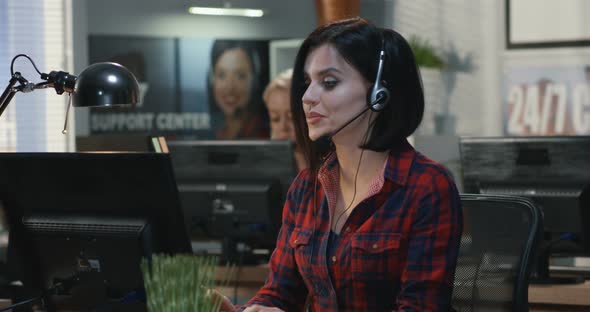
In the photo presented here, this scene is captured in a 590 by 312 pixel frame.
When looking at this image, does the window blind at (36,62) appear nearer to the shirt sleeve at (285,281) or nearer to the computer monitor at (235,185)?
the computer monitor at (235,185)

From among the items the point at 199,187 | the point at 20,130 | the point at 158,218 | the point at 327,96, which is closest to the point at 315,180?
the point at 327,96

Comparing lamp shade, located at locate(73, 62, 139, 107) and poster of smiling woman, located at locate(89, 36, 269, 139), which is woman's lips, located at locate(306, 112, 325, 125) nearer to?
lamp shade, located at locate(73, 62, 139, 107)

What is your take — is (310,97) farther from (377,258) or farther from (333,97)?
(377,258)

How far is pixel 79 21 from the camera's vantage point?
16.8 ft

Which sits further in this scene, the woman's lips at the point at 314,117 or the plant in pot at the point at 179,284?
the woman's lips at the point at 314,117

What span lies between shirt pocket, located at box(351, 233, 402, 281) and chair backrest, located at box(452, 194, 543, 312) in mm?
216

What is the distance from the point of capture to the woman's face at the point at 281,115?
4176mm

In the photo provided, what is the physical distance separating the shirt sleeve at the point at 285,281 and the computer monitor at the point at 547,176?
3.30ft

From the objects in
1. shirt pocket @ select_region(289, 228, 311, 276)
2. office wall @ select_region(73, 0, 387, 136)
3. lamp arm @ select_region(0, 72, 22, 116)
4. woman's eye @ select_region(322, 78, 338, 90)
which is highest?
office wall @ select_region(73, 0, 387, 136)

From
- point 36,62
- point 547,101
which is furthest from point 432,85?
point 36,62

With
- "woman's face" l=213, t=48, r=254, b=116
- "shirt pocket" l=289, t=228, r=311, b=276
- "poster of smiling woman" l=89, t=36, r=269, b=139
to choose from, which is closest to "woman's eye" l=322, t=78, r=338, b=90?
"shirt pocket" l=289, t=228, r=311, b=276

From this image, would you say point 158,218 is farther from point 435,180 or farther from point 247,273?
point 247,273

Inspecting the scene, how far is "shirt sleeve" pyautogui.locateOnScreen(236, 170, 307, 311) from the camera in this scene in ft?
5.90

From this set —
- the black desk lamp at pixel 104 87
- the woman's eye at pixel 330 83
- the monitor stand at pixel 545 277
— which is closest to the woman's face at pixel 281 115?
the monitor stand at pixel 545 277
